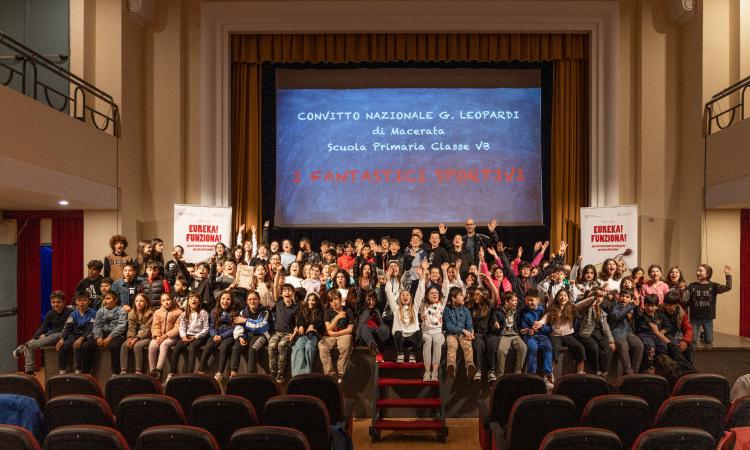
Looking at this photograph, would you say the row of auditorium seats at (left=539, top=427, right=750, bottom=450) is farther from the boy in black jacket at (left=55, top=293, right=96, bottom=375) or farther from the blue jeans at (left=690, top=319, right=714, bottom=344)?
the boy in black jacket at (left=55, top=293, right=96, bottom=375)

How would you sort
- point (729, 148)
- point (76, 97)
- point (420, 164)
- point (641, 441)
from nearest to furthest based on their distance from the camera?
1. point (641, 441)
2. point (729, 148)
3. point (76, 97)
4. point (420, 164)

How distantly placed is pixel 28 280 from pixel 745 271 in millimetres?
10632

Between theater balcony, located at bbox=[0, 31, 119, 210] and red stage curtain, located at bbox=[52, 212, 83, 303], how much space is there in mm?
566

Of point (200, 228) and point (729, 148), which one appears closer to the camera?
point (729, 148)

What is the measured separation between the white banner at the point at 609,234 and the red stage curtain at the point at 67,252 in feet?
24.8

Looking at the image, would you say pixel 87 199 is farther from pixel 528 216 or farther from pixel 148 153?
pixel 528 216

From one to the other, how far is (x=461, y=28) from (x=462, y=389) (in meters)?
6.08

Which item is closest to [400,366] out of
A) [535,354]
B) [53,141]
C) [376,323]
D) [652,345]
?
[376,323]

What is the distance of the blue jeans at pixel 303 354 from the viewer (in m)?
6.71

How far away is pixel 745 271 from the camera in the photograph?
9.29m

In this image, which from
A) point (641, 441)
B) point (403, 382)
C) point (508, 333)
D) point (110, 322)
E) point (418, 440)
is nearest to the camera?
point (641, 441)

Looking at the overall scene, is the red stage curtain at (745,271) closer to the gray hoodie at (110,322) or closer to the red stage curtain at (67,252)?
the gray hoodie at (110,322)

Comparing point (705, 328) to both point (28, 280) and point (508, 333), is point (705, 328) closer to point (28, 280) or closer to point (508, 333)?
point (508, 333)

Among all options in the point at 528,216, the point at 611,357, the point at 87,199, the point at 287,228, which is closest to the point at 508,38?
the point at 528,216
